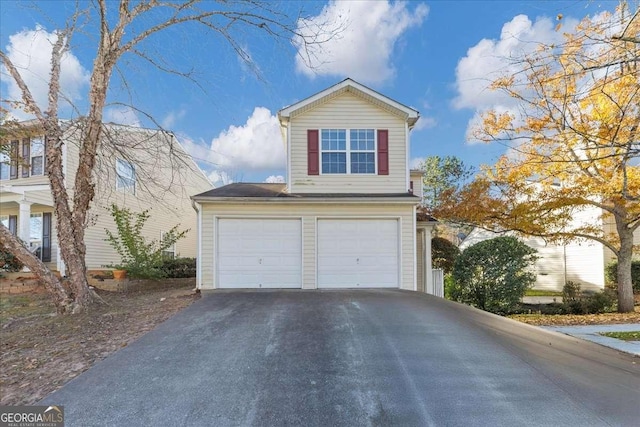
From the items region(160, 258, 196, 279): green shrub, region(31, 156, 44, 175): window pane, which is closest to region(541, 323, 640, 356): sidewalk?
region(160, 258, 196, 279): green shrub

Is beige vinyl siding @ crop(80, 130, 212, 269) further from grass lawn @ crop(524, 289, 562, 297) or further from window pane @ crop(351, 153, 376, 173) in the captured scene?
grass lawn @ crop(524, 289, 562, 297)

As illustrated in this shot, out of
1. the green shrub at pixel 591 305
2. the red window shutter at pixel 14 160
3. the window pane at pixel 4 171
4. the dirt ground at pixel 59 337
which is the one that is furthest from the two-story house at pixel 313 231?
the window pane at pixel 4 171

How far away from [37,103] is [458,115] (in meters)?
13.1

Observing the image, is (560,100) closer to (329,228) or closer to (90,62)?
(329,228)

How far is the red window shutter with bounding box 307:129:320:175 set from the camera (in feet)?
37.6

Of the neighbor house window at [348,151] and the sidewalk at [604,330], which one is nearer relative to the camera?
the sidewalk at [604,330]

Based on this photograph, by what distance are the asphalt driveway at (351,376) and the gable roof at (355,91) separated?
6468mm

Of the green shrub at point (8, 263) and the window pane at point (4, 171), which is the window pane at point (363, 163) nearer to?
the green shrub at point (8, 263)

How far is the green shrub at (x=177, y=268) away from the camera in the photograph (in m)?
13.9

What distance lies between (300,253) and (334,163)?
9.75ft

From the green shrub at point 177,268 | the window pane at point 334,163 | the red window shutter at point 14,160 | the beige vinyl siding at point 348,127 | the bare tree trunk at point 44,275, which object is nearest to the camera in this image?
the bare tree trunk at point 44,275

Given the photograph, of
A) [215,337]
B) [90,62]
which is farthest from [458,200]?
[90,62]

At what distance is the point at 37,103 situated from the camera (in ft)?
28.8

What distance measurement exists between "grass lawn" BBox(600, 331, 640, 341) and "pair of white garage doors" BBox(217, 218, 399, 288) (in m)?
5.00
